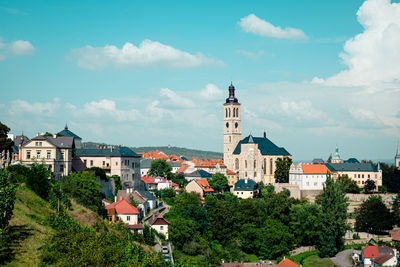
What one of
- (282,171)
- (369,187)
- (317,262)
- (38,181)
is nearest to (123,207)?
(38,181)

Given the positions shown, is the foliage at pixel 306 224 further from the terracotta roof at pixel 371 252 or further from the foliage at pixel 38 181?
the foliage at pixel 38 181

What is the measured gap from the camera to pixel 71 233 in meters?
30.0

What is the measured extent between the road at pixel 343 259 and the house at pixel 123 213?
23284 millimetres

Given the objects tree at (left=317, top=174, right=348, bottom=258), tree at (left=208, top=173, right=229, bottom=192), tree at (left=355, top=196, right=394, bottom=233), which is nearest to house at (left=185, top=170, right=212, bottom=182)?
tree at (left=208, top=173, right=229, bottom=192)

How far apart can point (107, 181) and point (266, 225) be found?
21.4m

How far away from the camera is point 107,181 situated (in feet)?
195

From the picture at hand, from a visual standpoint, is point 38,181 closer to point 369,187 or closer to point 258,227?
point 258,227

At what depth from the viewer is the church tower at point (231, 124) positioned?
349 ft

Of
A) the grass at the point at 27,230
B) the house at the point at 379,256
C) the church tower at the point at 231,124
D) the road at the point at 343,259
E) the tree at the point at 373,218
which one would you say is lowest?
the road at the point at 343,259

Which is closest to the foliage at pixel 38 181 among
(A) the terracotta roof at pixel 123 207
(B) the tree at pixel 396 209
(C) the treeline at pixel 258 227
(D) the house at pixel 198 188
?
(A) the terracotta roof at pixel 123 207

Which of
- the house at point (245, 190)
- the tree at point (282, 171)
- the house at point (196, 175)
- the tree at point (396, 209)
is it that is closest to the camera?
the tree at point (396, 209)

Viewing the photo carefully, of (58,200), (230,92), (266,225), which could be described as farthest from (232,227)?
(230,92)

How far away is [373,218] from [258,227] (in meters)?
15.6

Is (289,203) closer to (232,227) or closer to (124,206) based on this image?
(232,227)
